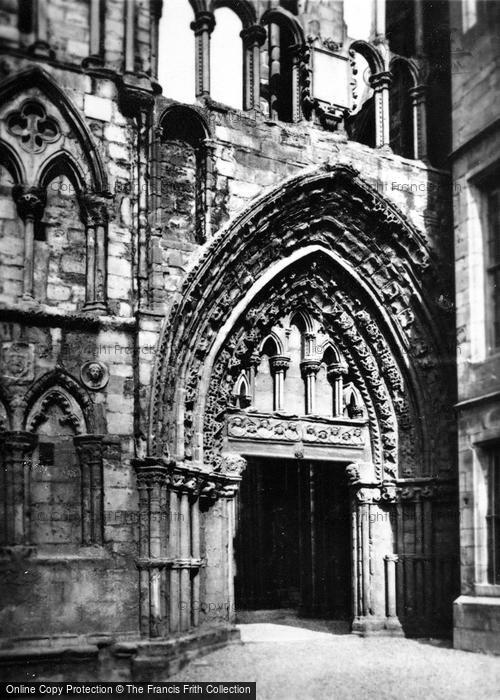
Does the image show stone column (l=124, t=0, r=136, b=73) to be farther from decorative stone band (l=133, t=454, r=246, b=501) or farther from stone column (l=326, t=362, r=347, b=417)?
stone column (l=326, t=362, r=347, b=417)

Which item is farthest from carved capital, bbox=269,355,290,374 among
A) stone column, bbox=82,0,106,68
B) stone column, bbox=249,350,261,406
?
stone column, bbox=82,0,106,68

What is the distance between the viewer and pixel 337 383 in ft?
39.0

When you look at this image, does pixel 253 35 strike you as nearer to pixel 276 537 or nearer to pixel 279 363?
pixel 279 363

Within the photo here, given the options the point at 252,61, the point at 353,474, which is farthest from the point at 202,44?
the point at 353,474

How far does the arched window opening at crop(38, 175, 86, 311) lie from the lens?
9.59 metres

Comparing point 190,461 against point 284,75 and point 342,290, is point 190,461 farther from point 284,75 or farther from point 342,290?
point 284,75

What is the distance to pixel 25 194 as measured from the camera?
9406 millimetres

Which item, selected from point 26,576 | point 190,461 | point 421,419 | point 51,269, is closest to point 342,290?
point 421,419

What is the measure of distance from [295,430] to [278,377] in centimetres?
65

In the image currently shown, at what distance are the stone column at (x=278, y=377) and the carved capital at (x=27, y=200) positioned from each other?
11.1ft

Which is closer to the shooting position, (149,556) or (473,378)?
(149,556)

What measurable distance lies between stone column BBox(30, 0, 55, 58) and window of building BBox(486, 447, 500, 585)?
623 centimetres

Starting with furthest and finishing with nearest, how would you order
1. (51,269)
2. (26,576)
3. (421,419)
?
(421,419) → (51,269) → (26,576)

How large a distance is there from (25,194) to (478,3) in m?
5.56
